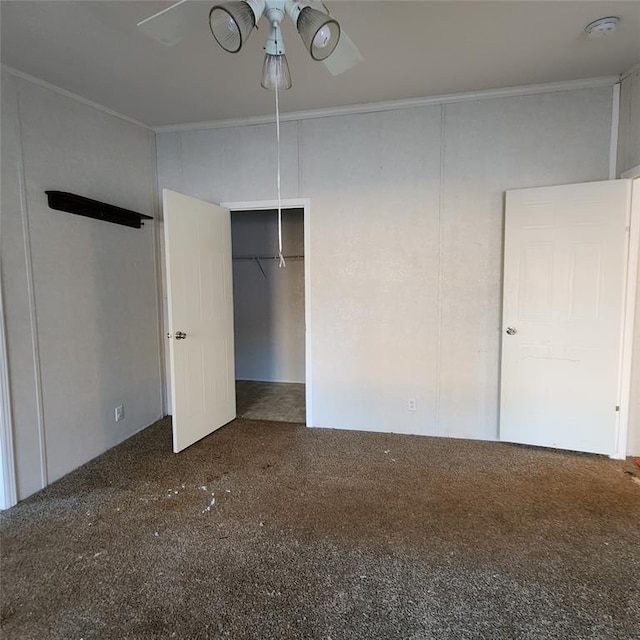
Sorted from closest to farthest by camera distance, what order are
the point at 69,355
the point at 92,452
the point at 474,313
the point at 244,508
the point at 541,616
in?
the point at 541,616
the point at 244,508
the point at 69,355
the point at 92,452
the point at 474,313

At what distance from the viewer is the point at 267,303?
553 cm

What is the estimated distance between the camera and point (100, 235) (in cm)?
311

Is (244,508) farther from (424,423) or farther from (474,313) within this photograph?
(474,313)

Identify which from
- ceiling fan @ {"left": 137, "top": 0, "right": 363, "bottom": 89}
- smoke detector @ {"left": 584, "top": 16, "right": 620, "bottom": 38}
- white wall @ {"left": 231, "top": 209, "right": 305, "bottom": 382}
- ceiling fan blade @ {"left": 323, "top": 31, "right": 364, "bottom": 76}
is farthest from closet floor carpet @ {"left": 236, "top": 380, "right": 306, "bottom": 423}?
smoke detector @ {"left": 584, "top": 16, "right": 620, "bottom": 38}

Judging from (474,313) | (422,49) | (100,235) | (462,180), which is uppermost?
(422,49)

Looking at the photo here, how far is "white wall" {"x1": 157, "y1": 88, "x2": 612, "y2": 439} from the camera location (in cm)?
307

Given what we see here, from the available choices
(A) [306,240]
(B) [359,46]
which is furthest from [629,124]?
(A) [306,240]

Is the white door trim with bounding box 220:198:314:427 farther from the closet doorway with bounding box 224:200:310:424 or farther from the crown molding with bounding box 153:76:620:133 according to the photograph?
the closet doorway with bounding box 224:200:310:424

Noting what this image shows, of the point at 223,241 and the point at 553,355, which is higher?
the point at 223,241

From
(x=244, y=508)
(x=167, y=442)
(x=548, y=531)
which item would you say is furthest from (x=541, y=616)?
(x=167, y=442)

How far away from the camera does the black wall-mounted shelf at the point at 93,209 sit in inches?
105

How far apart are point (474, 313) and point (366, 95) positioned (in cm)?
191

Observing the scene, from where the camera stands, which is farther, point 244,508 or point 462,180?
point 462,180

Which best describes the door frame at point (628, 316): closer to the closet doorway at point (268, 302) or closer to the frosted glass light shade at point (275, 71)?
the frosted glass light shade at point (275, 71)
